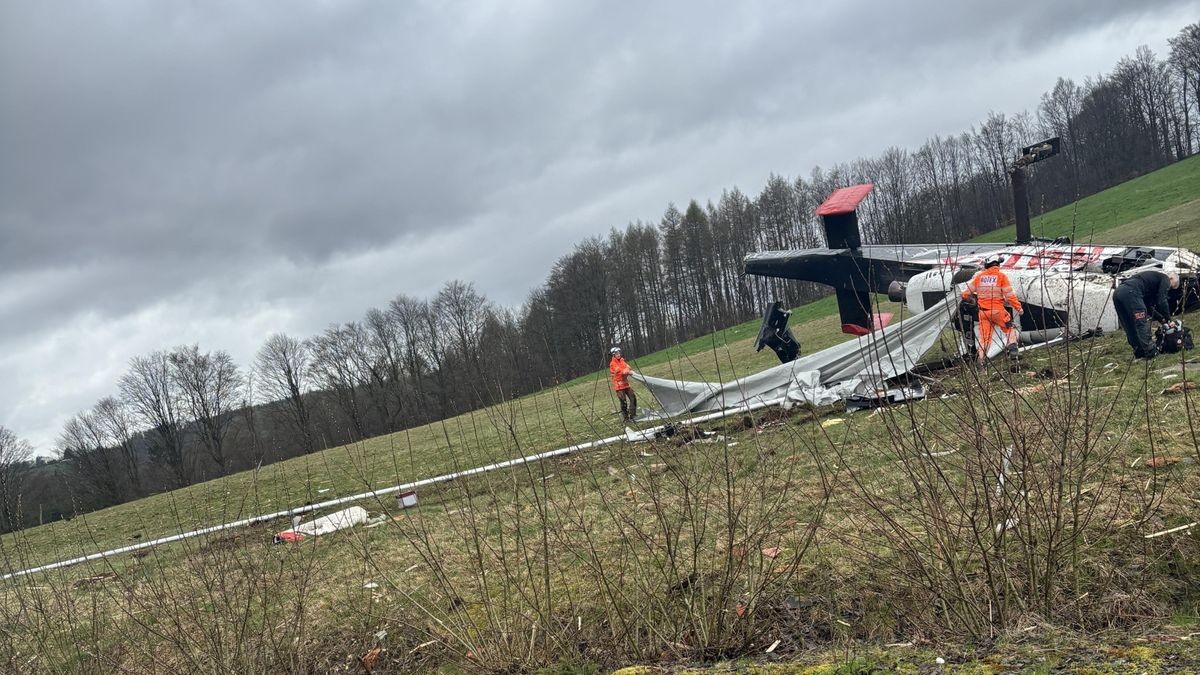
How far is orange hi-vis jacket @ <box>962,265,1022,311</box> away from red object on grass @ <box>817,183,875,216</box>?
5.58 m

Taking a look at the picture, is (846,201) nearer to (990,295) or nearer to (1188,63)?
(990,295)

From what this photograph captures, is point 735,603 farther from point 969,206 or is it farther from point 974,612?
point 969,206

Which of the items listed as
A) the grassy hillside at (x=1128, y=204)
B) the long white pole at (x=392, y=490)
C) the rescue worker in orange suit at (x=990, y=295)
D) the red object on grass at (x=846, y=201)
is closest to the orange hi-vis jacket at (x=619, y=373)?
the long white pole at (x=392, y=490)

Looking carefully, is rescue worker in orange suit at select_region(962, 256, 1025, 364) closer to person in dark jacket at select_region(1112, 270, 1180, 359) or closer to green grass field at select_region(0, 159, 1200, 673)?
person in dark jacket at select_region(1112, 270, 1180, 359)

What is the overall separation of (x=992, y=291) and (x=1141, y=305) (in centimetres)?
192

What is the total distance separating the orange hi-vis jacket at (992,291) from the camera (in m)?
9.75

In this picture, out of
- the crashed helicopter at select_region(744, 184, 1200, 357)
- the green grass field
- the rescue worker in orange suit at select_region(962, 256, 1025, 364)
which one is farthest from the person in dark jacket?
the green grass field

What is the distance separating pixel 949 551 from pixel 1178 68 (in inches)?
3399

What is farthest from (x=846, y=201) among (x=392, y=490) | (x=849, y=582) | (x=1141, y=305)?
(x=849, y=582)

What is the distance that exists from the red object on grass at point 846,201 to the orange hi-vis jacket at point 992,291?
558 cm

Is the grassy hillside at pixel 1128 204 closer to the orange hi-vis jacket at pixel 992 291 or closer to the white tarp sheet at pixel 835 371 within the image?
the white tarp sheet at pixel 835 371

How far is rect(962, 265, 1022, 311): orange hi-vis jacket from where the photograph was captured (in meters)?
9.75

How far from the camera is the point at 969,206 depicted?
26.9 m

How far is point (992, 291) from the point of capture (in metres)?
9.84
